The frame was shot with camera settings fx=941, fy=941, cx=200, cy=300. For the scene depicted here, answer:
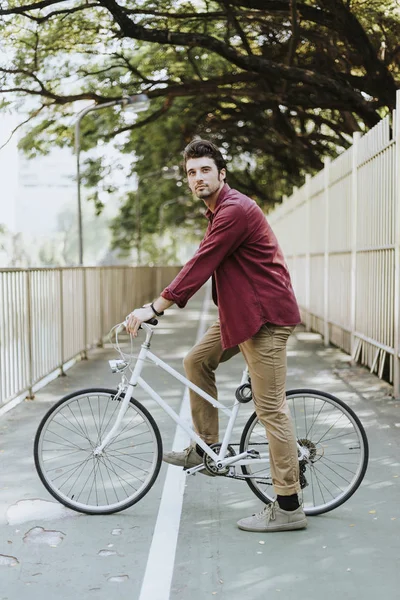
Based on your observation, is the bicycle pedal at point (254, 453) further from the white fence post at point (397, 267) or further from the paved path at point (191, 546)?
the white fence post at point (397, 267)

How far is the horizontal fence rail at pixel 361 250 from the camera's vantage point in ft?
32.4

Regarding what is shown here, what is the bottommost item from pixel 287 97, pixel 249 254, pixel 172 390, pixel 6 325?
pixel 172 390

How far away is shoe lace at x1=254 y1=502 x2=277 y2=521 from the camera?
5.10 meters

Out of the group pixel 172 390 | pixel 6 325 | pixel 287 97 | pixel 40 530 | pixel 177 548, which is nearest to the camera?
pixel 177 548

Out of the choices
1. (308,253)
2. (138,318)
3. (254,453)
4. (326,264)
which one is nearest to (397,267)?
(254,453)

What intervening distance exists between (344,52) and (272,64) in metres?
2.24

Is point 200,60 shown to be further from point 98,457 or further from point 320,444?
point 98,457

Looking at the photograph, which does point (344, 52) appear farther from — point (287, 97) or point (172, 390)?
point (172, 390)

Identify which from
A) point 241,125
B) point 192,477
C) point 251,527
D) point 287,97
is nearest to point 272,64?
point 287,97

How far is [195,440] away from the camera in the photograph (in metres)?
5.38

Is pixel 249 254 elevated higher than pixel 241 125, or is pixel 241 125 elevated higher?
pixel 241 125

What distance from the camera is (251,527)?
5082 mm

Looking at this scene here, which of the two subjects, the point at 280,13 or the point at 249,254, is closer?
the point at 249,254

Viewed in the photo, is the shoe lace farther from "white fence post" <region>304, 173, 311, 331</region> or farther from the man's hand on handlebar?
"white fence post" <region>304, 173, 311, 331</region>
